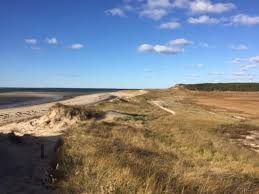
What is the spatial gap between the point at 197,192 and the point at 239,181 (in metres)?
2.04

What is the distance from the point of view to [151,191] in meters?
7.75

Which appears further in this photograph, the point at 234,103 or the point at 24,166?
the point at 234,103

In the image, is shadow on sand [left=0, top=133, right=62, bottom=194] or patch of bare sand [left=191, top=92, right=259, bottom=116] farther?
patch of bare sand [left=191, top=92, right=259, bottom=116]

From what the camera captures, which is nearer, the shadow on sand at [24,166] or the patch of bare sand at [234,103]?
the shadow on sand at [24,166]

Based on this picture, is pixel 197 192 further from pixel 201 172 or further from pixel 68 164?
pixel 68 164

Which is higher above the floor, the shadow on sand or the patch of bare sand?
the shadow on sand

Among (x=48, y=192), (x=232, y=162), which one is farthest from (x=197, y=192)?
(x=232, y=162)

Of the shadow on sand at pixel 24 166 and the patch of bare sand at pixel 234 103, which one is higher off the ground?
the shadow on sand at pixel 24 166

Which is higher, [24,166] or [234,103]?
[24,166]

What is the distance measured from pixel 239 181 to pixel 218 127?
1647cm

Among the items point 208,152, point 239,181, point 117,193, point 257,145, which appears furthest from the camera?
point 257,145

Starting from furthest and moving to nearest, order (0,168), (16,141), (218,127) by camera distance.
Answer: (218,127) → (16,141) → (0,168)

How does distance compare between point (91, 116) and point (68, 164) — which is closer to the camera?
point (68, 164)

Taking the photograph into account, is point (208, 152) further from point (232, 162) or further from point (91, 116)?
point (91, 116)
